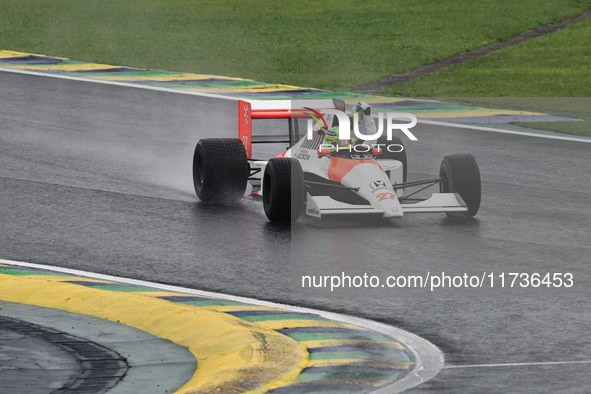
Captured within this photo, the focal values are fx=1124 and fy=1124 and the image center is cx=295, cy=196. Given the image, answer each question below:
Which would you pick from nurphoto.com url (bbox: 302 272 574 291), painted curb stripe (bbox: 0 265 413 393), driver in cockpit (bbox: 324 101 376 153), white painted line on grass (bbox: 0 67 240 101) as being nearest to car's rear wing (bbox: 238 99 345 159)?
driver in cockpit (bbox: 324 101 376 153)

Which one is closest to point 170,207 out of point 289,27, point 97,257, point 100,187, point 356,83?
point 100,187

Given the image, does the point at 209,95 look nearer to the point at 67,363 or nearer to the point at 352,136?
the point at 352,136

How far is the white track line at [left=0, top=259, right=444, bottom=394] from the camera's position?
281 inches

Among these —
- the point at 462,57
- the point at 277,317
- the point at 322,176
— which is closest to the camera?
the point at 277,317

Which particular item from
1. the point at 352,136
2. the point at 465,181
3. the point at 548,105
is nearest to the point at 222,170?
the point at 352,136

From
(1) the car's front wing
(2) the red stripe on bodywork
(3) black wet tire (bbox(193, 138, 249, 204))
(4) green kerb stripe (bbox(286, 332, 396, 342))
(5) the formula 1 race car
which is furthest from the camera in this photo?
(2) the red stripe on bodywork

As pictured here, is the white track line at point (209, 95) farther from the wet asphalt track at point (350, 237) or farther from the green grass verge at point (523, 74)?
the green grass verge at point (523, 74)

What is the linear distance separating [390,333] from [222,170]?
495 cm

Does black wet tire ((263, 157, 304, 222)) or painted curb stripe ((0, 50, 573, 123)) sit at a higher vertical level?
painted curb stripe ((0, 50, 573, 123))

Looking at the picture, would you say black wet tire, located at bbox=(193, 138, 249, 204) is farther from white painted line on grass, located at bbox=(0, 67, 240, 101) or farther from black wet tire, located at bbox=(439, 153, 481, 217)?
white painted line on grass, located at bbox=(0, 67, 240, 101)

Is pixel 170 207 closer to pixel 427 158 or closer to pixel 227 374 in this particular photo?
pixel 427 158

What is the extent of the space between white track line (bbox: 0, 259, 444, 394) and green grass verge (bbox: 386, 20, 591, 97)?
12.8 m

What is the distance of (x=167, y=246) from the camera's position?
11.1 m

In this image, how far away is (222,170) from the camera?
1280cm
